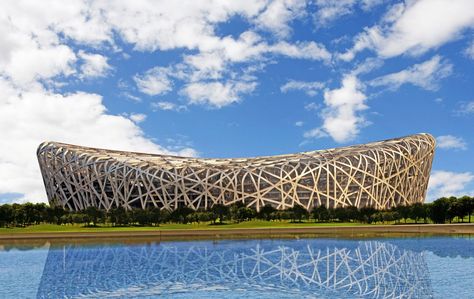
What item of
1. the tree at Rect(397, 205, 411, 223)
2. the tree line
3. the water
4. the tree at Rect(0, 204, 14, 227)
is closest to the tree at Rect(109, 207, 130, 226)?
the tree line

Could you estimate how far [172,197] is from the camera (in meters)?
72.8

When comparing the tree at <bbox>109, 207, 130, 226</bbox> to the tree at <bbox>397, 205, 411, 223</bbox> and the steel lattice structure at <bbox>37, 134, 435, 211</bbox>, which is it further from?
the tree at <bbox>397, 205, 411, 223</bbox>

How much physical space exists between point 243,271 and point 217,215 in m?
36.7

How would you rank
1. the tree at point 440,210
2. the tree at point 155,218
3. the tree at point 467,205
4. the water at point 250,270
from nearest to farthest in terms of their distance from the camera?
the water at point 250,270 < the tree at point 467,205 < the tree at point 440,210 < the tree at point 155,218

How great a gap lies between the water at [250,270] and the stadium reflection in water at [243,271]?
38mm

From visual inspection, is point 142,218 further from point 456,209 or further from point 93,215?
point 456,209

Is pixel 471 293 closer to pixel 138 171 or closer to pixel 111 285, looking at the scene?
pixel 111 285

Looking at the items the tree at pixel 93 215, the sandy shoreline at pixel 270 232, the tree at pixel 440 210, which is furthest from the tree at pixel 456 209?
the tree at pixel 93 215

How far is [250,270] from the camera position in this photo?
21484 mm

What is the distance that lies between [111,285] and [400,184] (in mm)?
69253

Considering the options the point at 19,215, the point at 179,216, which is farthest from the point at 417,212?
the point at 19,215

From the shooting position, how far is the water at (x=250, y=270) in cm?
1711

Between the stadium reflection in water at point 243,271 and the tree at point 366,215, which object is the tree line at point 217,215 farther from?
the stadium reflection in water at point 243,271

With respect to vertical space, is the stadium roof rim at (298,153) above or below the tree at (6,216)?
above
